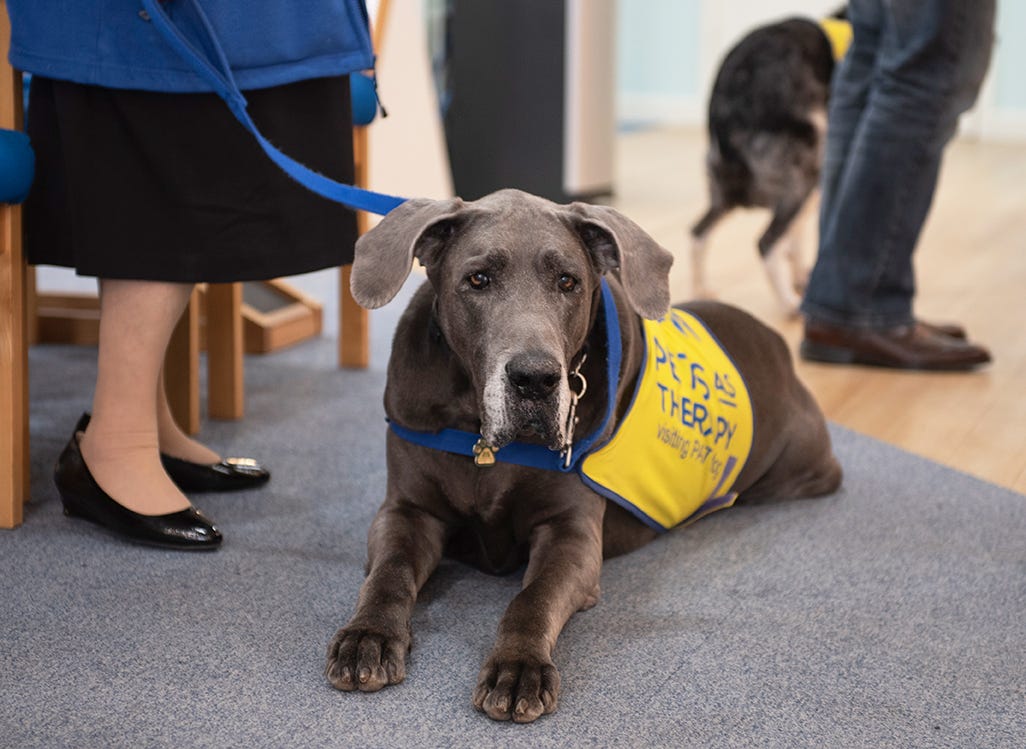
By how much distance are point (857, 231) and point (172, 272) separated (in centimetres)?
191

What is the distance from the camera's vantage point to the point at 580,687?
1666 millimetres

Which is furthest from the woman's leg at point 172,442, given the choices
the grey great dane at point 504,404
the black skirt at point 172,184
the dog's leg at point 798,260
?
the dog's leg at point 798,260

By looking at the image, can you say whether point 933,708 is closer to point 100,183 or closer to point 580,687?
point 580,687

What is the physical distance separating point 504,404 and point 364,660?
0.39 meters

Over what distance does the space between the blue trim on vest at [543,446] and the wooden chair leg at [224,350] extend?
935 mm

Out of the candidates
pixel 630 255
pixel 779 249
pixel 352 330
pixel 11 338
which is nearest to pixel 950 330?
pixel 779 249

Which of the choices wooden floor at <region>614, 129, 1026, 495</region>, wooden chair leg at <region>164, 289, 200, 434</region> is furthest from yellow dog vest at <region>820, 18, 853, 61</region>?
wooden chair leg at <region>164, 289, 200, 434</region>

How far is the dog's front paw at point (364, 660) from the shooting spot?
1622 mm

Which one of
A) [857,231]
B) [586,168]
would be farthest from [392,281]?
[586,168]

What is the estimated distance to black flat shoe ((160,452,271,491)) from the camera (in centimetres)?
234

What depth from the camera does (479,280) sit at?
5.67ft

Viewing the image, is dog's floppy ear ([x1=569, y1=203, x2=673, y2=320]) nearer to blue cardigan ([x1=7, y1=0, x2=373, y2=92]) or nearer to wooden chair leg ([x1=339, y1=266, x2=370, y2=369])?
blue cardigan ([x1=7, y1=0, x2=373, y2=92])

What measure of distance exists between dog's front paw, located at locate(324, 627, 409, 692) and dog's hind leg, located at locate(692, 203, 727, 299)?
2498mm

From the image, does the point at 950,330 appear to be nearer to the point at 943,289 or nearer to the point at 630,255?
the point at 943,289
